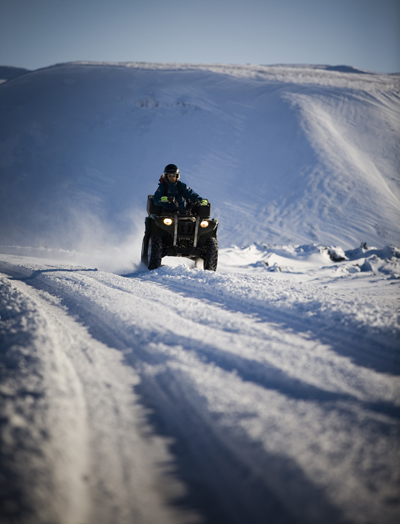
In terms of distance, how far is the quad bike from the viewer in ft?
20.7

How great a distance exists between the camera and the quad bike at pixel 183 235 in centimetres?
632

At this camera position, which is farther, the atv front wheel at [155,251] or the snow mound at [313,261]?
the snow mound at [313,261]

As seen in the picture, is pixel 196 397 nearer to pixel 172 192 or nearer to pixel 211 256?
pixel 211 256

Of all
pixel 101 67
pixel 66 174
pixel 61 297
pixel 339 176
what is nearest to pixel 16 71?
pixel 101 67

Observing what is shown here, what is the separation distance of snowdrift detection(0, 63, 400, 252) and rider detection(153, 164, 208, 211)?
325 inches

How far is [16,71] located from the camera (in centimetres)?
8075

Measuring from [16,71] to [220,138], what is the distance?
8455 centimetres

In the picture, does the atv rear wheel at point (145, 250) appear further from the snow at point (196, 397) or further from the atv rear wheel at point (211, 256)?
the atv rear wheel at point (211, 256)

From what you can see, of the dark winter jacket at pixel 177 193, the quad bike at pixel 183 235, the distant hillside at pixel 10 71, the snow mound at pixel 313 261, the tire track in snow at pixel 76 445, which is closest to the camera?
the tire track in snow at pixel 76 445

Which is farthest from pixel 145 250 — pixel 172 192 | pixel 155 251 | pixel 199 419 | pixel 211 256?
pixel 199 419

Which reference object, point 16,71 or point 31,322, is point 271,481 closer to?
point 31,322

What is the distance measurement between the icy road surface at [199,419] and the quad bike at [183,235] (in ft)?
10.9

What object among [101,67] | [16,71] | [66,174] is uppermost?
[16,71]

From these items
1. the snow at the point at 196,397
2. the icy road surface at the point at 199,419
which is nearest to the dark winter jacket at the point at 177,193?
the snow at the point at 196,397
